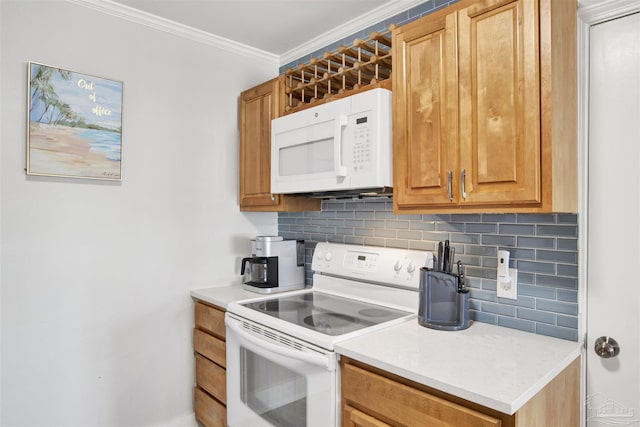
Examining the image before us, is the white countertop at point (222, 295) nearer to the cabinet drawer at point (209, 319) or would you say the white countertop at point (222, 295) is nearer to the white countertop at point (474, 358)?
the cabinet drawer at point (209, 319)

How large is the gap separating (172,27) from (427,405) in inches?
90.2

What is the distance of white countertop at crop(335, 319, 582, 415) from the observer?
1072 millimetres

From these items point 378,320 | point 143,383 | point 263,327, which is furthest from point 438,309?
point 143,383

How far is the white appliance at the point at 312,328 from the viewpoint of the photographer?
4.87 ft

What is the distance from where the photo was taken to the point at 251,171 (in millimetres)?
2438

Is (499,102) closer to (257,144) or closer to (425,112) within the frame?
(425,112)

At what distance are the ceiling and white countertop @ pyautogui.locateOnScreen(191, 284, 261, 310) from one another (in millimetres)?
1540

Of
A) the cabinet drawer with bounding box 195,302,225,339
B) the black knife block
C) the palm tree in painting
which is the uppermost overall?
the palm tree in painting

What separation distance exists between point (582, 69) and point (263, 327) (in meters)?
1.60

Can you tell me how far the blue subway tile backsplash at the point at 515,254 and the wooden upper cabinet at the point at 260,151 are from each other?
0.57 metres

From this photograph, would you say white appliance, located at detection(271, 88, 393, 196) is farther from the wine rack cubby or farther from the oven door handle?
the oven door handle

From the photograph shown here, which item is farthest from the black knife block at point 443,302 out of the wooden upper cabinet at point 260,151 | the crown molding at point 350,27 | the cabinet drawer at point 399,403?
the crown molding at point 350,27

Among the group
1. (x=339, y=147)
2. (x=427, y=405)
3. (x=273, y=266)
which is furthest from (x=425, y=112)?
(x=273, y=266)

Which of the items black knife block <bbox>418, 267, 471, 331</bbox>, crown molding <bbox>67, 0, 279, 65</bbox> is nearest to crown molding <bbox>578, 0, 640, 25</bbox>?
black knife block <bbox>418, 267, 471, 331</bbox>
